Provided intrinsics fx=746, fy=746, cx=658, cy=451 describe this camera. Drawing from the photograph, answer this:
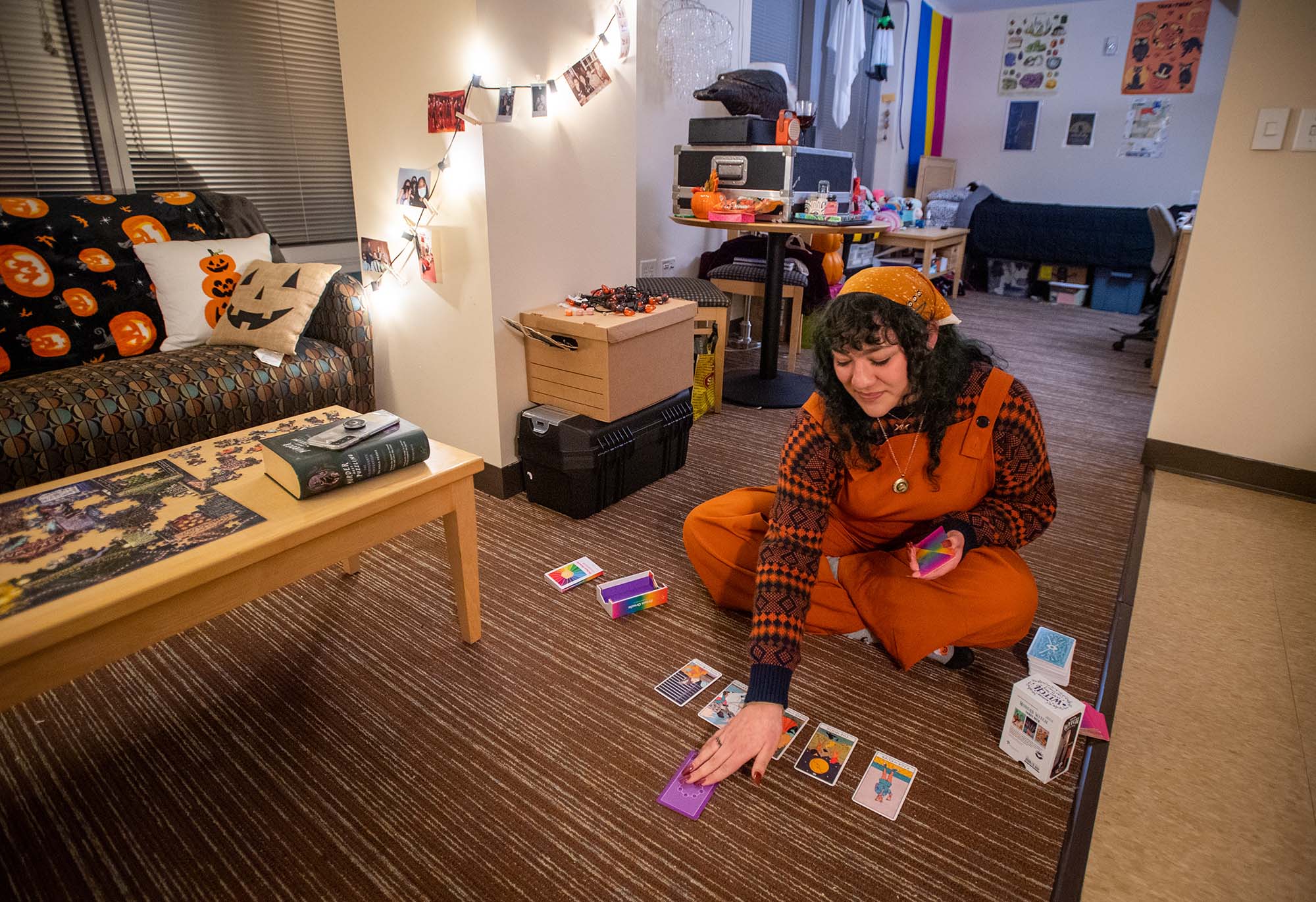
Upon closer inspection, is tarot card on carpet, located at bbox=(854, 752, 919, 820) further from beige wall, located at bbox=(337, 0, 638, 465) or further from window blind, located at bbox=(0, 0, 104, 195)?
window blind, located at bbox=(0, 0, 104, 195)

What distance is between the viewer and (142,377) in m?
2.08

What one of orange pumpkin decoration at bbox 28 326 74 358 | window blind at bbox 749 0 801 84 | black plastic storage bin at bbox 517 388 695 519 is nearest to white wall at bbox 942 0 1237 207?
window blind at bbox 749 0 801 84

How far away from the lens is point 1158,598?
6.40 feet

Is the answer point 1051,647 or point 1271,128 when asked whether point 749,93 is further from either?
point 1051,647

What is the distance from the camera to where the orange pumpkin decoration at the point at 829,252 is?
4.21 m

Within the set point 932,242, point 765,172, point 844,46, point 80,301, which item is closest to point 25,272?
point 80,301

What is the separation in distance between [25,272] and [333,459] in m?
1.59

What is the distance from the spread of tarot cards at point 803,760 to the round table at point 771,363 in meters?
→ 1.94

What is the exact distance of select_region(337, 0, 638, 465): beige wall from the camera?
211 cm

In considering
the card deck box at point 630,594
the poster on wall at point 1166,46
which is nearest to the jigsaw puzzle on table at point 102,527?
the card deck box at point 630,594

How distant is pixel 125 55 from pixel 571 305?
6.47ft

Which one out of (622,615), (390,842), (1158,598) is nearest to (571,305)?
(622,615)

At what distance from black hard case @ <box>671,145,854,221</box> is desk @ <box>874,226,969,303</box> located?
1.68m

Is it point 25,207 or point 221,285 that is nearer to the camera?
point 25,207
